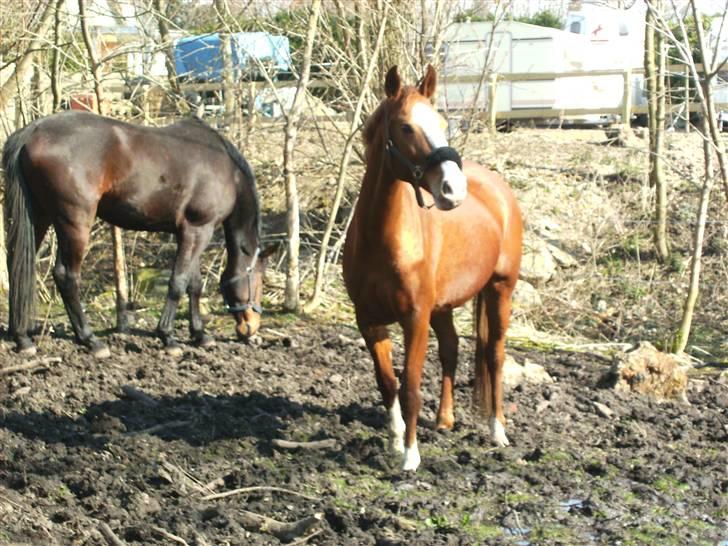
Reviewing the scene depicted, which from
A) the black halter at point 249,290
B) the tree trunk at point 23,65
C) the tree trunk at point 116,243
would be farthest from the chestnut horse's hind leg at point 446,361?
the tree trunk at point 23,65

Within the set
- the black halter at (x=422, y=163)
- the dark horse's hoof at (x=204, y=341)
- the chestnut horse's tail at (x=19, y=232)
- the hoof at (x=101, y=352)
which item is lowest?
the dark horse's hoof at (x=204, y=341)

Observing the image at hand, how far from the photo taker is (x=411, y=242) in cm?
557

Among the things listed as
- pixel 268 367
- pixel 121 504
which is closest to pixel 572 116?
pixel 268 367

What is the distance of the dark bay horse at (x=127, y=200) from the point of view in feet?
27.3

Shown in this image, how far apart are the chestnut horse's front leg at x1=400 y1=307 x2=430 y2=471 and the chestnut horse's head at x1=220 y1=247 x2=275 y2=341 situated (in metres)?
3.88

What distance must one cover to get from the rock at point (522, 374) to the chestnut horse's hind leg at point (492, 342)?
102cm

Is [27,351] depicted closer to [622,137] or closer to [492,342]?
[492,342]

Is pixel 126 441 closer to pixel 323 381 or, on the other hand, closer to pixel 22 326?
pixel 323 381

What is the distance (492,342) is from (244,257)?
3.76 m

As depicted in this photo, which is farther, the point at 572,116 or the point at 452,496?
the point at 572,116

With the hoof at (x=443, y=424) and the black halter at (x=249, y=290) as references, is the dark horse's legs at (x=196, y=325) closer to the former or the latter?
the black halter at (x=249, y=290)

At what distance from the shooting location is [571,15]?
73.5ft

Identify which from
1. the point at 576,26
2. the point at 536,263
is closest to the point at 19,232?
the point at 536,263

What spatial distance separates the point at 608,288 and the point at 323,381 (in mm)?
5741
